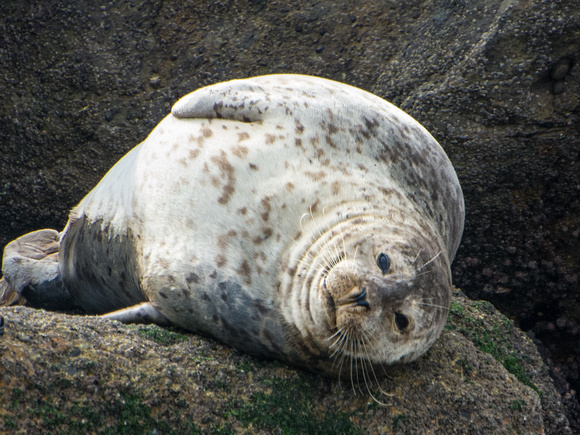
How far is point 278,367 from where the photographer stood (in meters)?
2.88

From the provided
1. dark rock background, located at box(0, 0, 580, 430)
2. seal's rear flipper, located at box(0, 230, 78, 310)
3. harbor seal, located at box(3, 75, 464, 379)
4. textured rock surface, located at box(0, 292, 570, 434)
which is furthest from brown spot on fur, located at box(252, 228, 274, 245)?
dark rock background, located at box(0, 0, 580, 430)

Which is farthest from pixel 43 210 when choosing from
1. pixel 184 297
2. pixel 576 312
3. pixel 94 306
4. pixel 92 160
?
pixel 576 312

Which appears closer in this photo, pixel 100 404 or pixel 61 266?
pixel 100 404

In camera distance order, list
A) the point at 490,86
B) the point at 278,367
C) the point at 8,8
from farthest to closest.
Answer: the point at 8,8
the point at 490,86
the point at 278,367

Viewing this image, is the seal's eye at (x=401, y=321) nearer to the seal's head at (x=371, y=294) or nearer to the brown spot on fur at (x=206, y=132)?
the seal's head at (x=371, y=294)

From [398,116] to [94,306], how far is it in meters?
2.13

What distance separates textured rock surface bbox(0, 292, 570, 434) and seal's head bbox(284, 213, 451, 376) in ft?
0.65

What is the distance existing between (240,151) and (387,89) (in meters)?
1.95

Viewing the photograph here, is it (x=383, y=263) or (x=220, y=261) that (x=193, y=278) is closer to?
(x=220, y=261)

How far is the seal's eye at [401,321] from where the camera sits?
8.51ft

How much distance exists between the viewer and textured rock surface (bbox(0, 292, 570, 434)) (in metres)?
2.18

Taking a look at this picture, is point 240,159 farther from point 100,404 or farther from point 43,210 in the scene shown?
point 43,210

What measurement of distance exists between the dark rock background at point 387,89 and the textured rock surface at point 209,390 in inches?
44.1

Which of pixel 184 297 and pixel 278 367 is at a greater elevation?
pixel 184 297
